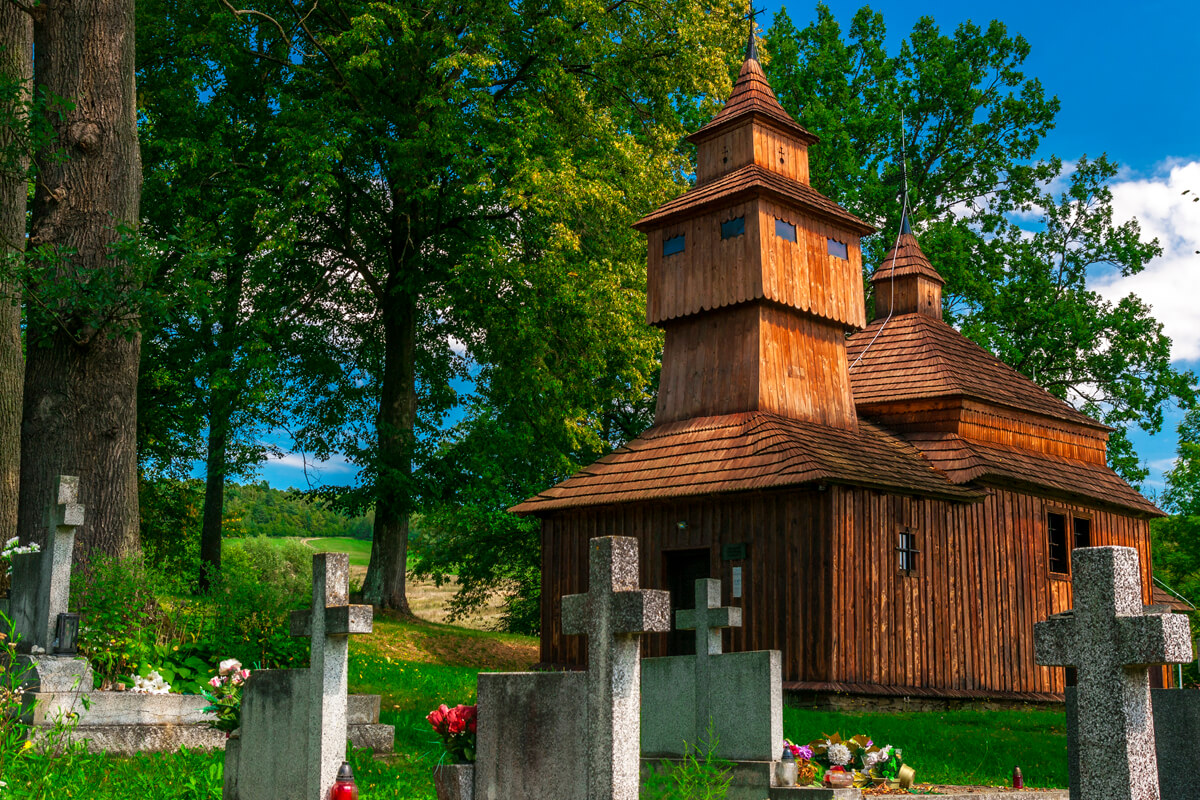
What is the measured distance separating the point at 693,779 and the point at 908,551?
12.7m

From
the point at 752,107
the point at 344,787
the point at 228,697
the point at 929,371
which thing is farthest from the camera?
the point at 929,371

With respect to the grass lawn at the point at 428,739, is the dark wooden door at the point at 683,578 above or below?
above

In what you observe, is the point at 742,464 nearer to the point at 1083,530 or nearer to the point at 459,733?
the point at 1083,530

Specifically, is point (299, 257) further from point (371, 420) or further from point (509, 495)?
point (509, 495)

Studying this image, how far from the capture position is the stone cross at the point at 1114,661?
16.0ft

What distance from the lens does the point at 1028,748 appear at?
14.7m

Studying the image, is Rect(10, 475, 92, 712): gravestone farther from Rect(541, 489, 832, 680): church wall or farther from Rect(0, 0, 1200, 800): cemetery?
Rect(541, 489, 832, 680): church wall

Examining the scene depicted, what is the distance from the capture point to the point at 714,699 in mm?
9555

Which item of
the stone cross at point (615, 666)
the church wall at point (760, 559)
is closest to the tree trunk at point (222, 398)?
the church wall at point (760, 559)

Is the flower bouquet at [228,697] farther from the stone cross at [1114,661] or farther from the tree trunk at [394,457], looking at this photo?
the tree trunk at [394,457]

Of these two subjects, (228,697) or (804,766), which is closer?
(228,697)

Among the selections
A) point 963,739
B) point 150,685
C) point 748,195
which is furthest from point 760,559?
point 150,685

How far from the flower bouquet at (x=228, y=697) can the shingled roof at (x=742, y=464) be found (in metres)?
10.6

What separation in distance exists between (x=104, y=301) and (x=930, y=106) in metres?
31.9
